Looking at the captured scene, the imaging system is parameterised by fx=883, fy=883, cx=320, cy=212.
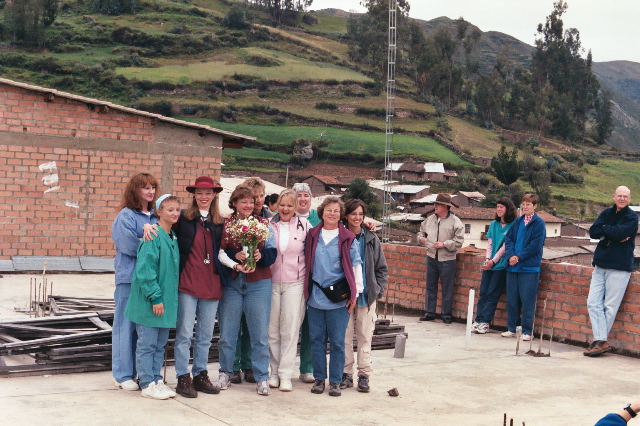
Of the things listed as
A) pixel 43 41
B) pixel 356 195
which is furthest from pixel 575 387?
pixel 43 41

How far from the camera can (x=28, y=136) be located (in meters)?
15.6

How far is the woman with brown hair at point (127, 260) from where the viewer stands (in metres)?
6.47

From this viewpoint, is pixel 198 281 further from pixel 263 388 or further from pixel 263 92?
pixel 263 92

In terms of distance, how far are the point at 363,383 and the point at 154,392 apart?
1.66 meters

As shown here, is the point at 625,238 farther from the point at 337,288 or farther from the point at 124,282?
the point at 124,282

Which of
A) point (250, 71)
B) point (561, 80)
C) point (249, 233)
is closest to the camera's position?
point (249, 233)

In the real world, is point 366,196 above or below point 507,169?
below

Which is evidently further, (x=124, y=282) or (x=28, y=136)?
(x=28, y=136)

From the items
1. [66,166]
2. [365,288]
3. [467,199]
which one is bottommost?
[467,199]

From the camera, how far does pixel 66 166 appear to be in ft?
→ 51.9

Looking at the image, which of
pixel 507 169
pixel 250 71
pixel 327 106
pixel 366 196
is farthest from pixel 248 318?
pixel 250 71

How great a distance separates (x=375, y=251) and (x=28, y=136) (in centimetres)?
1020

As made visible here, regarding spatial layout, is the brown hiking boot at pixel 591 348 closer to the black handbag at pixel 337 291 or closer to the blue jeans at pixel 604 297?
the blue jeans at pixel 604 297

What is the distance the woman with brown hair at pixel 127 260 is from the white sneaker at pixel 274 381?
1.04 metres
